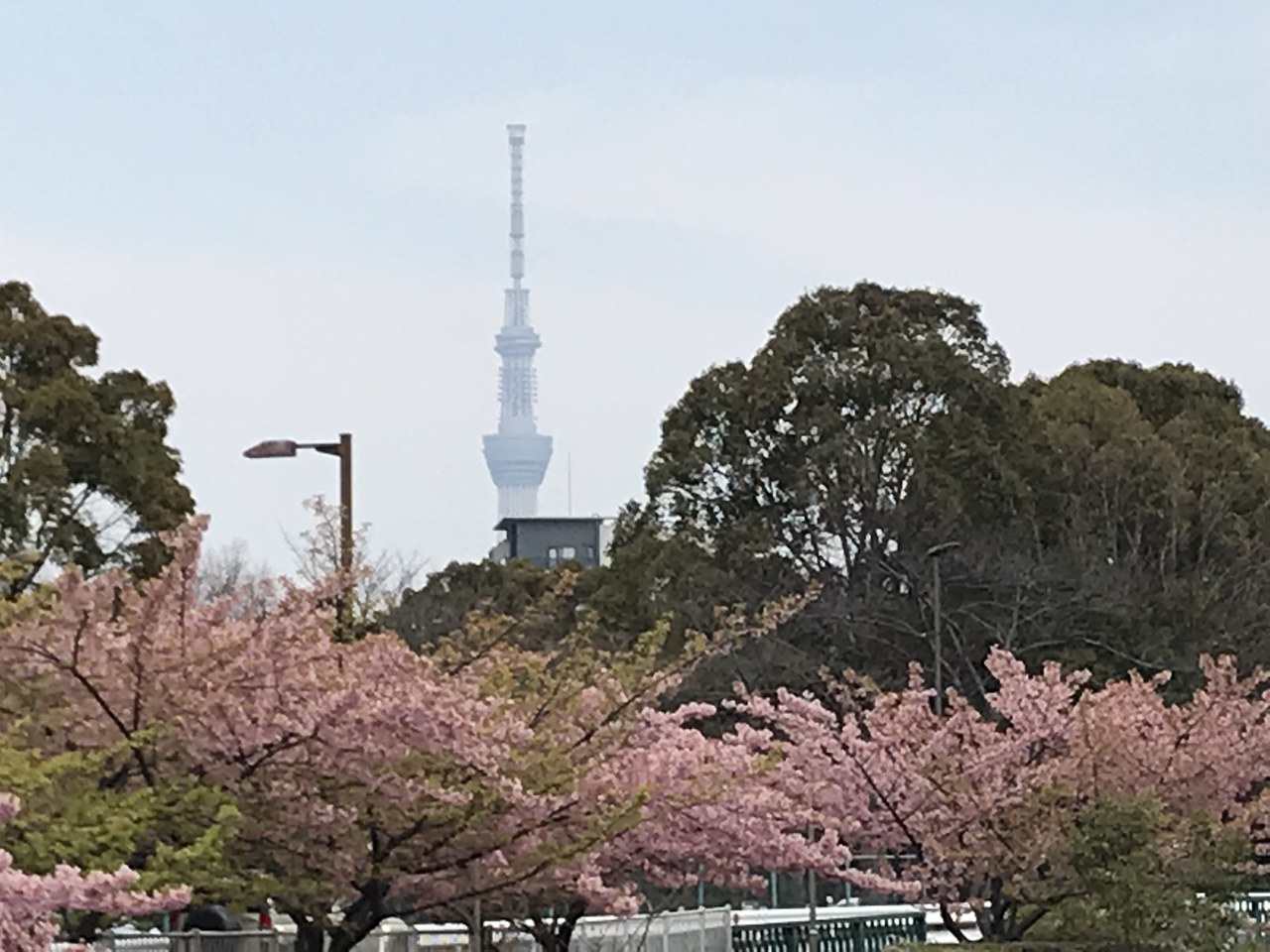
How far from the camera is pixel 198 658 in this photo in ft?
45.8

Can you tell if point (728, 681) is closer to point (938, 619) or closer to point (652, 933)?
point (938, 619)

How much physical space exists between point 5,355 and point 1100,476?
82.7 feet

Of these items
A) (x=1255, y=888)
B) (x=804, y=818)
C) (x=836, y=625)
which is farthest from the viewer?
(x=836, y=625)

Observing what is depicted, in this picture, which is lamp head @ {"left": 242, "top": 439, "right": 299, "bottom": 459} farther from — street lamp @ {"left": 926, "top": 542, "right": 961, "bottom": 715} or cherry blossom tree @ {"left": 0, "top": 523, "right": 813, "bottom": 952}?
street lamp @ {"left": 926, "top": 542, "right": 961, "bottom": 715}

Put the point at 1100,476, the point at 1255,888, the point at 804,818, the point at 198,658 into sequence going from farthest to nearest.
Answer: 1. the point at 1100,476
2. the point at 1255,888
3. the point at 804,818
4. the point at 198,658

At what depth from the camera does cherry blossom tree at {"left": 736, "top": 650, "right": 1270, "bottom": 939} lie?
24.5m

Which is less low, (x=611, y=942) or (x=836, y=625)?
(x=836, y=625)

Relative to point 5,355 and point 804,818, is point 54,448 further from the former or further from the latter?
point 804,818

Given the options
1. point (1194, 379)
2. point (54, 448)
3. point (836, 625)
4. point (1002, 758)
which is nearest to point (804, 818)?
point (1002, 758)

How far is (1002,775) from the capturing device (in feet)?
82.1

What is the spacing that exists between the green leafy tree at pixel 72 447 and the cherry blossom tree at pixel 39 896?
26628mm

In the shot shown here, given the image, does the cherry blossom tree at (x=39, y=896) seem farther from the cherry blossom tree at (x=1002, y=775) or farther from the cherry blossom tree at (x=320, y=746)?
the cherry blossom tree at (x=1002, y=775)

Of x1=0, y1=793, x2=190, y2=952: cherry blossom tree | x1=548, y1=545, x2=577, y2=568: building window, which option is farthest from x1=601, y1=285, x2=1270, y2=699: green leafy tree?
x1=548, y1=545, x2=577, y2=568: building window

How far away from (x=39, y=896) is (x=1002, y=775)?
53.1 feet
